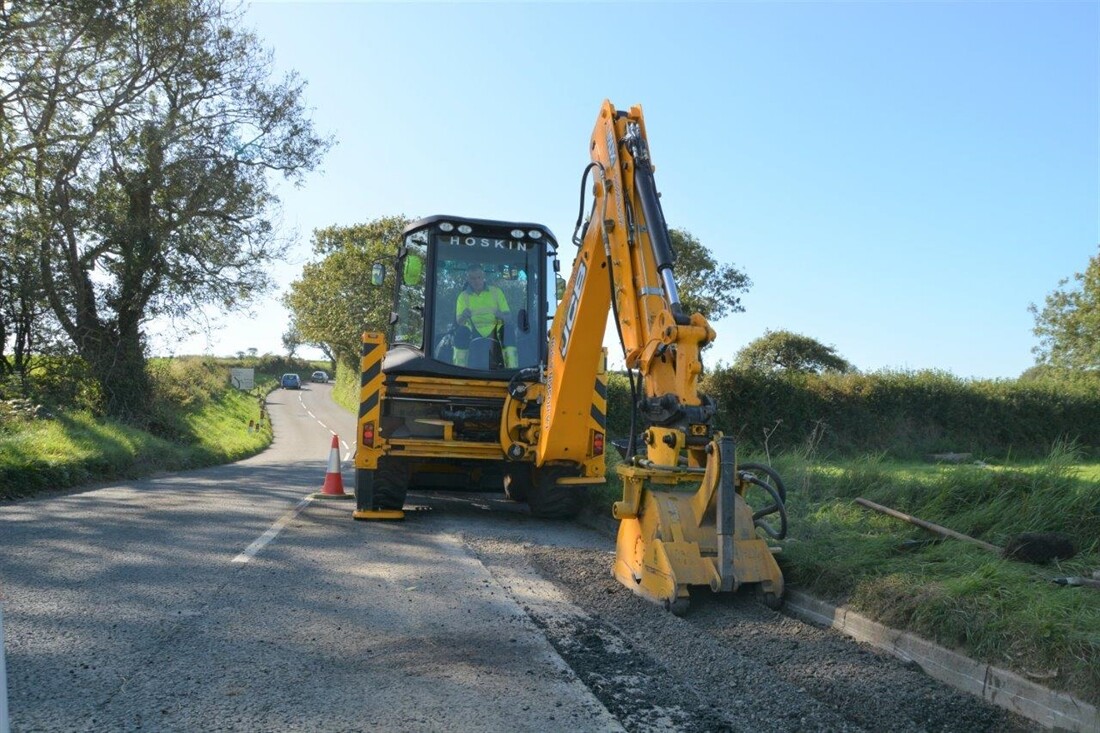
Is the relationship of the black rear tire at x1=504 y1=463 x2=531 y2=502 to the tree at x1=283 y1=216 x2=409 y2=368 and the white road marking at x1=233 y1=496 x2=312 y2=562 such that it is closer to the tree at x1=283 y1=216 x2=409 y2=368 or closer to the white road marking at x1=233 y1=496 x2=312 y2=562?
the white road marking at x1=233 y1=496 x2=312 y2=562

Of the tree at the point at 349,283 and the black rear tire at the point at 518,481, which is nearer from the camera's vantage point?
the black rear tire at the point at 518,481

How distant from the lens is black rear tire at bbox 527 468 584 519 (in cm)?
1049

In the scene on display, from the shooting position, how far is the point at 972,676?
Result: 454 centimetres

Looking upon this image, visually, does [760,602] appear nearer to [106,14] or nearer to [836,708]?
[836,708]

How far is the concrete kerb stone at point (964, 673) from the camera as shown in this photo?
396cm

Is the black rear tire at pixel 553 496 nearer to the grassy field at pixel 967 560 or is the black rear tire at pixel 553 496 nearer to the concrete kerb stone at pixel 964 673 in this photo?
the grassy field at pixel 967 560

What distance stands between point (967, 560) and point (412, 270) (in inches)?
289

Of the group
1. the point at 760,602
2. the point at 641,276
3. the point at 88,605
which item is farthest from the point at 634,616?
the point at 88,605

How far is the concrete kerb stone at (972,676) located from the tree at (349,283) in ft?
110

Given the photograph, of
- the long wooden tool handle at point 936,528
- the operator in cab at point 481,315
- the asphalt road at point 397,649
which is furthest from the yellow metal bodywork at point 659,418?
the operator in cab at point 481,315

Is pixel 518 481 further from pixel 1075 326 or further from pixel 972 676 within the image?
pixel 1075 326

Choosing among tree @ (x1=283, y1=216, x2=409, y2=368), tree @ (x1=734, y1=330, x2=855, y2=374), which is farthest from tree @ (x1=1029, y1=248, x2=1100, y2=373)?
tree @ (x1=283, y1=216, x2=409, y2=368)

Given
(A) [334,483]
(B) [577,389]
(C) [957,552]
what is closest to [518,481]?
(B) [577,389]

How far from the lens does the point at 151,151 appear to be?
20.3m
